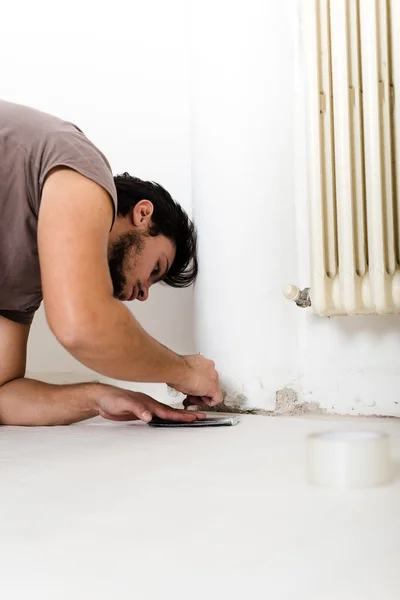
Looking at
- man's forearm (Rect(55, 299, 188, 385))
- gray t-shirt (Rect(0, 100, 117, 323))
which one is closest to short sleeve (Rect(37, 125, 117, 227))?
gray t-shirt (Rect(0, 100, 117, 323))

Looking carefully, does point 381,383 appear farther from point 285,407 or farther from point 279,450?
point 279,450

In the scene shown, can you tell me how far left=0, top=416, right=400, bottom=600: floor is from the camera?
59 centimetres

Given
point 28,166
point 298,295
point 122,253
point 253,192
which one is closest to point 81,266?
point 28,166

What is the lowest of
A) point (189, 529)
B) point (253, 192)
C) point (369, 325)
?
point (189, 529)

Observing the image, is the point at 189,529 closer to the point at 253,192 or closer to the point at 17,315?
the point at 17,315

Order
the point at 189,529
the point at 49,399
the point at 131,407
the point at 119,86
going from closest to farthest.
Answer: the point at 189,529
the point at 131,407
the point at 49,399
the point at 119,86

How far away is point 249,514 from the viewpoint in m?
0.80

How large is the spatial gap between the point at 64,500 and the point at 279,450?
0.49m

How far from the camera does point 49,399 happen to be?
1.73m

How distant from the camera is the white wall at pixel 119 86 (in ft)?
7.55

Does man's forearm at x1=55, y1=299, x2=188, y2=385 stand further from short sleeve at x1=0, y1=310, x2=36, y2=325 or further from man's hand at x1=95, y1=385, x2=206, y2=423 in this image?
short sleeve at x1=0, y1=310, x2=36, y2=325

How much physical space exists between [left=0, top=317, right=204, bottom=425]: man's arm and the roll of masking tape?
2.53 ft

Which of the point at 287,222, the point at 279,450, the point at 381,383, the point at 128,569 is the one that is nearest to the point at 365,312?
the point at 381,383

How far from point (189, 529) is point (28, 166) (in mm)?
891
